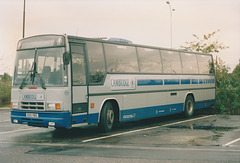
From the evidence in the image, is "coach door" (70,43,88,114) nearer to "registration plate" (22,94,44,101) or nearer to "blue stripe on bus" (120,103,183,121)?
"registration plate" (22,94,44,101)

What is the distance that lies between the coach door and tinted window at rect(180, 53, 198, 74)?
723cm

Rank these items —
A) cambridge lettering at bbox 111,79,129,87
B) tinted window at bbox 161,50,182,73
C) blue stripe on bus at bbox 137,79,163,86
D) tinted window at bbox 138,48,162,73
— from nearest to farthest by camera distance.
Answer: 1. cambridge lettering at bbox 111,79,129,87
2. blue stripe on bus at bbox 137,79,163,86
3. tinted window at bbox 138,48,162,73
4. tinted window at bbox 161,50,182,73

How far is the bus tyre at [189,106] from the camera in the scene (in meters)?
16.9

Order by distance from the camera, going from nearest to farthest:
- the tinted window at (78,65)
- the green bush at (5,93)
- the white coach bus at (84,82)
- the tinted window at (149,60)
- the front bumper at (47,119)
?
the front bumper at (47,119)
the white coach bus at (84,82)
the tinted window at (78,65)
the tinted window at (149,60)
the green bush at (5,93)

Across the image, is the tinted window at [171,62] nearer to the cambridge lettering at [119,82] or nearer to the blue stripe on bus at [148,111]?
the blue stripe on bus at [148,111]

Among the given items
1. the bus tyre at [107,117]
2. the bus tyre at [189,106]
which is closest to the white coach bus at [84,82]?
the bus tyre at [107,117]

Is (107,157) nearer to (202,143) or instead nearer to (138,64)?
(202,143)

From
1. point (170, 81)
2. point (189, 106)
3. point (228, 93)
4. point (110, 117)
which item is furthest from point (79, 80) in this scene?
point (228, 93)

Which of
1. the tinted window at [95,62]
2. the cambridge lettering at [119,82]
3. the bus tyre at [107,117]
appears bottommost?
the bus tyre at [107,117]

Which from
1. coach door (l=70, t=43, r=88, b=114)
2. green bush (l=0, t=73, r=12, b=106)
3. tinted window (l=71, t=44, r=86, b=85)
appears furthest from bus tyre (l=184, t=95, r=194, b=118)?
green bush (l=0, t=73, r=12, b=106)

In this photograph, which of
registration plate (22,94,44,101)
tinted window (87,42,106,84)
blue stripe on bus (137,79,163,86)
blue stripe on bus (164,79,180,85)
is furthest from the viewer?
blue stripe on bus (164,79,180,85)

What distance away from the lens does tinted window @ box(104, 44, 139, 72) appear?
12312 millimetres

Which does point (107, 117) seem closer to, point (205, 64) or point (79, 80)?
point (79, 80)

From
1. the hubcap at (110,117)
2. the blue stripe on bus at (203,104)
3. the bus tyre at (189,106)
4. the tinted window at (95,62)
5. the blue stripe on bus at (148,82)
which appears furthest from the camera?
the blue stripe on bus at (203,104)
